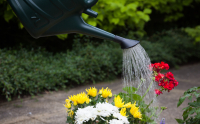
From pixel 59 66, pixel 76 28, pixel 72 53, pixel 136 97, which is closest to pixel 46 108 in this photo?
pixel 59 66

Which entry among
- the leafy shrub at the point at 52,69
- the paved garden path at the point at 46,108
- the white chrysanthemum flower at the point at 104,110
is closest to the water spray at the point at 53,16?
the white chrysanthemum flower at the point at 104,110

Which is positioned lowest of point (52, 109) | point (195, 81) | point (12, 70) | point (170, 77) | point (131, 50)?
point (195, 81)

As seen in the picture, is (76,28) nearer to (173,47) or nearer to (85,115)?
(85,115)

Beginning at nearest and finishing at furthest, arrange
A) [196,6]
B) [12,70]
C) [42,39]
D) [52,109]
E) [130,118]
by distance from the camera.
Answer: [130,118] < [52,109] < [12,70] < [42,39] < [196,6]

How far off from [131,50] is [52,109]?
1.79 m

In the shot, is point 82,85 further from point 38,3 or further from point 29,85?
point 38,3

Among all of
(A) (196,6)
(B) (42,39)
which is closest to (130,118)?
(B) (42,39)

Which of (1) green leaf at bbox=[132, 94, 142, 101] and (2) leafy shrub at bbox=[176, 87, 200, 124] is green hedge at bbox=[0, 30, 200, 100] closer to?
(1) green leaf at bbox=[132, 94, 142, 101]

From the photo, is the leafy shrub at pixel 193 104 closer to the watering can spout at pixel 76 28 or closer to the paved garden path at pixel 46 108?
the paved garden path at pixel 46 108

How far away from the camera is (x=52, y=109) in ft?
8.90

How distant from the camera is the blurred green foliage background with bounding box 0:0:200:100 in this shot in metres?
3.25

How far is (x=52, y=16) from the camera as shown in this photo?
1.04 meters

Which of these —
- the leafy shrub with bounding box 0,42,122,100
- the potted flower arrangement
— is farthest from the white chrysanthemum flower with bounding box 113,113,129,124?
the leafy shrub with bounding box 0,42,122,100

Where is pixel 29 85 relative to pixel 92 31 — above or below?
below
